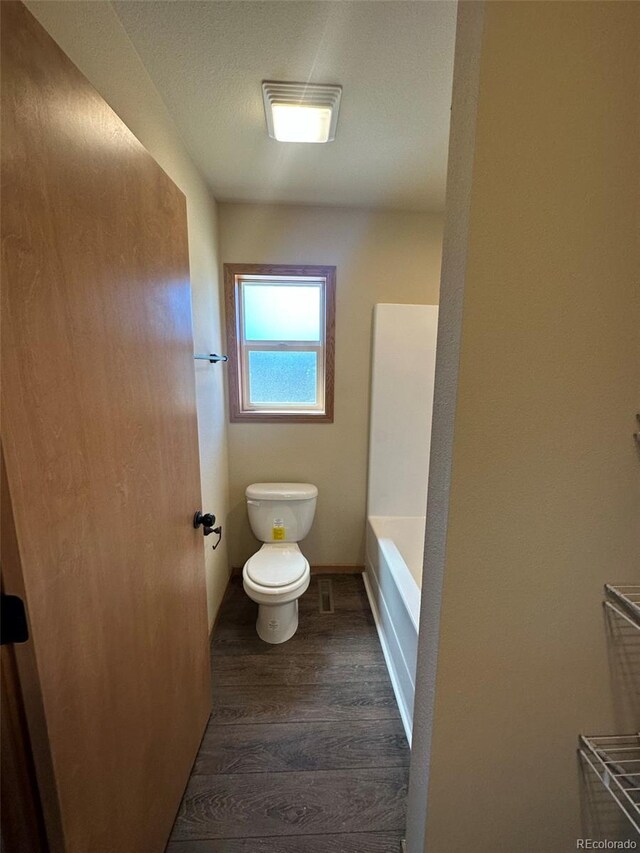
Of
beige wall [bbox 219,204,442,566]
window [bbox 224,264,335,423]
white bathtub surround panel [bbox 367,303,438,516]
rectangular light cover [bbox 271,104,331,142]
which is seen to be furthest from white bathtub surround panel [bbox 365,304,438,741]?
rectangular light cover [bbox 271,104,331,142]

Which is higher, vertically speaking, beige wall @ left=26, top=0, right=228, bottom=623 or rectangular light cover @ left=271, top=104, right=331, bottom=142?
rectangular light cover @ left=271, top=104, right=331, bottom=142

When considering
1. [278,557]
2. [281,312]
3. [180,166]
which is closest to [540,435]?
[278,557]

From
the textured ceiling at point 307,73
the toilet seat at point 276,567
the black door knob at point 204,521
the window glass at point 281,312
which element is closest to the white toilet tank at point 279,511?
the toilet seat at point 276,567

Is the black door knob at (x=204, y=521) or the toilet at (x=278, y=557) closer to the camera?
the black door knob at (x=204, y=521)

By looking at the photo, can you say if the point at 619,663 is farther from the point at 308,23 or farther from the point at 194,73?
the point at 194,73

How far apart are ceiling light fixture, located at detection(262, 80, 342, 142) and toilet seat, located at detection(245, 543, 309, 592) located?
79.9 inches

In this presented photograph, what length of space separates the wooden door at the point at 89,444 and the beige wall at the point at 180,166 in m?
0.27

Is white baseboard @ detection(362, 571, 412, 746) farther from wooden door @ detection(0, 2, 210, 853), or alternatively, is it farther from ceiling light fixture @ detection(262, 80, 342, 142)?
ceiling light fixture @ detection(262, 80, 342, 142)

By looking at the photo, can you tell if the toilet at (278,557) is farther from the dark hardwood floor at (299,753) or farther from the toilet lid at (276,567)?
the dark hardwood floor at (299,753)

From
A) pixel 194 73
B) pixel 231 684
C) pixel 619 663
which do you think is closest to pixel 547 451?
pixel 619 663

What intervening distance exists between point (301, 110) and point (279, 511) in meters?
1.96

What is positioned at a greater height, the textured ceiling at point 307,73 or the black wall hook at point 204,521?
the textured ceiling at point 307,73

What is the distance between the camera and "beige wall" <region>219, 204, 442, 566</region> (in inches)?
82.0

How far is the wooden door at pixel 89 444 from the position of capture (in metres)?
0.53
